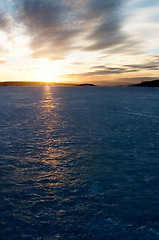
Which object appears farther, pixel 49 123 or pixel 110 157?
pixel 49 123

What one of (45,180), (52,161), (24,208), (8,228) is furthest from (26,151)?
(8,228)

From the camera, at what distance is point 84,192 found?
14.6 m

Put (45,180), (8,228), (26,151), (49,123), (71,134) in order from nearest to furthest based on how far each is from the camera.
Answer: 1. (8,228)
2. (45,180)
3. (26,151)
4. (71,134)
5. (49,123)

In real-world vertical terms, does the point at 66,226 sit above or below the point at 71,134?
below

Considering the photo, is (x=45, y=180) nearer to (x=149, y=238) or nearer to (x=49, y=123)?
(x=149, y=238)

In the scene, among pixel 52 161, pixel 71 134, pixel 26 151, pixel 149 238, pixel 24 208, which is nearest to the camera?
pixel 149 238

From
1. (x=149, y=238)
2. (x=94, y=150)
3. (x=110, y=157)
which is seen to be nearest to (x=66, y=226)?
(x=149, y=238)

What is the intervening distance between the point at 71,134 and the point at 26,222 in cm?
1882

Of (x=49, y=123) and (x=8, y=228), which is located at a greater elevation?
(x=49, y=123)

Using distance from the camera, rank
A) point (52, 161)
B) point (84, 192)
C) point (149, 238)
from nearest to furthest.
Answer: point (149, 238) < point (84, 192) < point (52, 161)

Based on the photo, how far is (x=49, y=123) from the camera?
127ft

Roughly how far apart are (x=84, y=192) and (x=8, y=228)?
19.7 feet

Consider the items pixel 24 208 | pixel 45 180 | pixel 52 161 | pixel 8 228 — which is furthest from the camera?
pixel 52 161

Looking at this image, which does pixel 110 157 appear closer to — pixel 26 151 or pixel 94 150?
pixel 94 150
